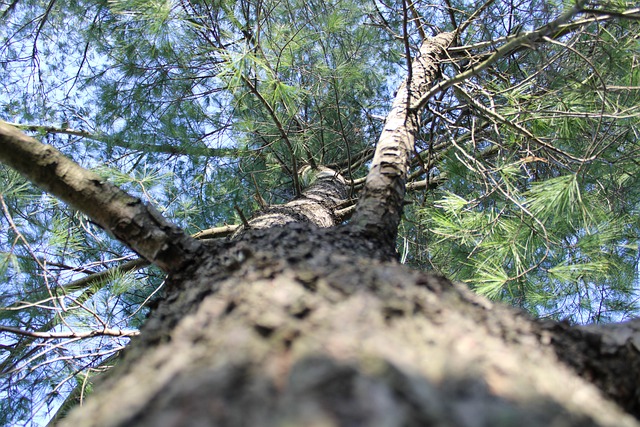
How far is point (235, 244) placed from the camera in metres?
0.89

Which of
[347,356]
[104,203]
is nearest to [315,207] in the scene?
[104,203]

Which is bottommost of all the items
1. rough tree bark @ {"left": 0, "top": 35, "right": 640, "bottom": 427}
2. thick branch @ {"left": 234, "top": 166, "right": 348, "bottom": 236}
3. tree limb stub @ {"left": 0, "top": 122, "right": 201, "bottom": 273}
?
rough tree bark @ {"left": 0, "top": 35, "right": 640, "bottom": 427}

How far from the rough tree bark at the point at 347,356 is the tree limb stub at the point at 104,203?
0.10 metres

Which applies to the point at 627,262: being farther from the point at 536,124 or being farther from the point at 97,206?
the point at 97,206

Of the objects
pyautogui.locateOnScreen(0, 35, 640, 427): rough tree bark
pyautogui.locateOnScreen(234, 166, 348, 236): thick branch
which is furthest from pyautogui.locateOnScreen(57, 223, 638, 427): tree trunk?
pyautogui.locateOnScreen(234, 166, 348, 236): thick branch

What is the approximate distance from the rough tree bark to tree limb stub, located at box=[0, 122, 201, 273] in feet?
0.33

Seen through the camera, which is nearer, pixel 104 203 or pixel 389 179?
pixel 104 203

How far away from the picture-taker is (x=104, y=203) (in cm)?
92

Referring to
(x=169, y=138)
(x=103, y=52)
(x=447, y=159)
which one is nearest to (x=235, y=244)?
(x=447, y=159)

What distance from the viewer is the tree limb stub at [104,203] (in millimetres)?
889

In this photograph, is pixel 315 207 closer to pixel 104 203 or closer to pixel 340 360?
pixel 104 203

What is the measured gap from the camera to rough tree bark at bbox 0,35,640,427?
1.26 ft

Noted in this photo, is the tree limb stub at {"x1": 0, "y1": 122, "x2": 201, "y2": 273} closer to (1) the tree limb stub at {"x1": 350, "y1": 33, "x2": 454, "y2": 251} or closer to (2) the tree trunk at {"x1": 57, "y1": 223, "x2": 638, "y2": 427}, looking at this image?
(2) the tree trunk at {"x1": 57, "y1": 223, "x2": 638, "y2": 427}

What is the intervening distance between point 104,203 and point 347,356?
2.30 ft
